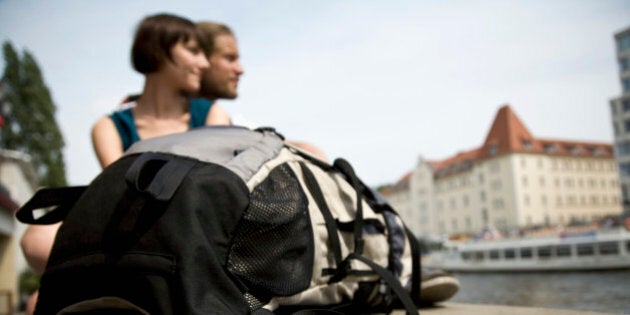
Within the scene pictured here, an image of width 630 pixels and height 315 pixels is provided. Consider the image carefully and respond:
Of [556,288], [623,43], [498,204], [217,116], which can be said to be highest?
[623,43]

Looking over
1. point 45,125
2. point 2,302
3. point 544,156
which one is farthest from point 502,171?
point 2,302

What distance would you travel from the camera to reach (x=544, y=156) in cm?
5000

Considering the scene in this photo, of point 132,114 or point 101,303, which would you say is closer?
point 101,303

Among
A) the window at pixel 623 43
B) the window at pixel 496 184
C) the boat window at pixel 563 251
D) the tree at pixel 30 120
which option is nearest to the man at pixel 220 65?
the tree at pixel 30 120

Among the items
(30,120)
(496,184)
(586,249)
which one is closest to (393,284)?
(30,120)

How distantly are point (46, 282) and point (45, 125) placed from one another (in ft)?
85.7

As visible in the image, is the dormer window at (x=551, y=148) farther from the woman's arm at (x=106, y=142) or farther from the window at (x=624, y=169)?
the woman's arm at (x=106, y=142)

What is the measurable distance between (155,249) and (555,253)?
28.6 m

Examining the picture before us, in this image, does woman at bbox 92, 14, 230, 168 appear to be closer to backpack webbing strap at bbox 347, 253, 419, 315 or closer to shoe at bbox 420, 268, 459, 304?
backpack webbing strap at bbox 347, 253, 419, 315

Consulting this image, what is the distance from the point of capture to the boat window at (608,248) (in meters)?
24.1

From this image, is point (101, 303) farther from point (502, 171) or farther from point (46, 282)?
point (502, 171)

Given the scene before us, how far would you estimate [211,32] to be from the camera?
207 cm

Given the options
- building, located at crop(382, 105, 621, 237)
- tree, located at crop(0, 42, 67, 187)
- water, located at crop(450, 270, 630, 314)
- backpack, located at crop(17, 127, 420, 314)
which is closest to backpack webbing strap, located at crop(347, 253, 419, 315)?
backpack, located at crop(17, 127, 420, 314)

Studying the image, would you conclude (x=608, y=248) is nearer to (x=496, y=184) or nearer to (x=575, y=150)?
(x=496, y=184)
